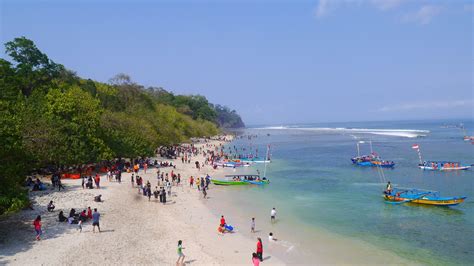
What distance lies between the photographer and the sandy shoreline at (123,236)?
17188mm

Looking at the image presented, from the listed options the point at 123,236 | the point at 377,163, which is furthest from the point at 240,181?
the point at 377,163

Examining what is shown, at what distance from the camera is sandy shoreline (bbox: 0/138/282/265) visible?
677 inches

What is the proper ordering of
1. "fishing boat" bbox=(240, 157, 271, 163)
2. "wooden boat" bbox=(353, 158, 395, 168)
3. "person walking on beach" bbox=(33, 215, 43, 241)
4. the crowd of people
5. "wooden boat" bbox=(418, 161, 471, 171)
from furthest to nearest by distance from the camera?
"fishing boat" bbox=(240, 157, 271, 163), "wooden boat" bbox=(353, 158, 395, 168), "wooden boat" bbox=(418, 161, 471, 171), the crowd of people, "person walking on beach" bbox=(33, 215, 43, 241)

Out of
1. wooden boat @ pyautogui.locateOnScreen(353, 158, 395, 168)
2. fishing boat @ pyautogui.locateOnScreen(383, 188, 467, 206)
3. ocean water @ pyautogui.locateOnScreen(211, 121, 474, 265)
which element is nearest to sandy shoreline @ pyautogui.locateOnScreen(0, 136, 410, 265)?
ocean water @ pyautogui.locateOnScreen(211, 121, 474, 265)

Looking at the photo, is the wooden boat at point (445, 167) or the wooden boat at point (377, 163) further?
the wooden boat at point (377, 163)

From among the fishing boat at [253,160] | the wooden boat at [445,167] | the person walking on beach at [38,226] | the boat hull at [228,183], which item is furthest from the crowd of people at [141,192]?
the wooden boat at [445,167]

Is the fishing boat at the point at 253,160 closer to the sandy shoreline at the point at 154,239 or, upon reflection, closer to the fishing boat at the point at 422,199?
the fishing boat at the point at 422,199

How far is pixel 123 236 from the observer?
2044 centimetres

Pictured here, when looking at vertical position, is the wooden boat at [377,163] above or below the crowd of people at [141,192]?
below

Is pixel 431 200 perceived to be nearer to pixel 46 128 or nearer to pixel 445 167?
pixel 445 167

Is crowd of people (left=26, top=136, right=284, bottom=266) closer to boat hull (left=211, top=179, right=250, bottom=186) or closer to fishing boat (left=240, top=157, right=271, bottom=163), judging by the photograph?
boat hull (left=211, top=179, right=250, bottom=186)

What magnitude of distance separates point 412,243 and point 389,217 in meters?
6.03

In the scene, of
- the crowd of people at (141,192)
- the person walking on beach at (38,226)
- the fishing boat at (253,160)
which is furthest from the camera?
the fishing boat at (253,160)

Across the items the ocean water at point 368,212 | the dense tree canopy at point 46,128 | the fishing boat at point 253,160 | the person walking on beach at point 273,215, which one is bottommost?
the ocean water at point 368,212
